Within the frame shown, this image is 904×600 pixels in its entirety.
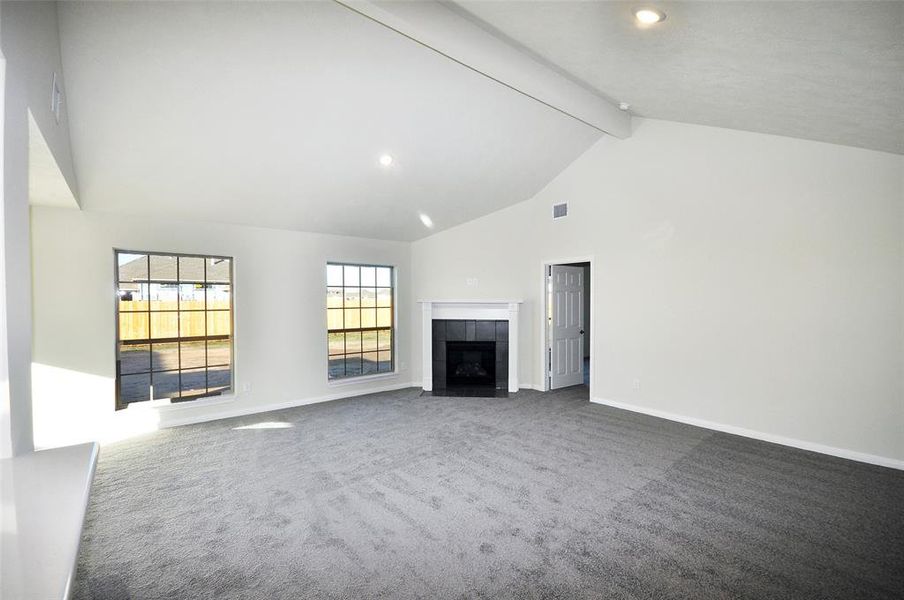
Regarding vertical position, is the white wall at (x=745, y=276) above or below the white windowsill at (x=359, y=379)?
above

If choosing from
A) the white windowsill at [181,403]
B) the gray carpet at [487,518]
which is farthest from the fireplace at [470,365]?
the white windowsill at [181,403]

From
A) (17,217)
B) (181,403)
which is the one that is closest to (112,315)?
(181,403)

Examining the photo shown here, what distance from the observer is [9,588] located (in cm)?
78

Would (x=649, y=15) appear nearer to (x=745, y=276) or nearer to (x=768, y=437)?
(x=745, y=276)

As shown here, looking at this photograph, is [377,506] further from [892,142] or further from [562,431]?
[892,142]

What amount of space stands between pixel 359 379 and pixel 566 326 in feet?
10.8

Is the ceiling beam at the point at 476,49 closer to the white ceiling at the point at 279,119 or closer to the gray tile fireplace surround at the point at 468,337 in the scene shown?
the white ceiling at the point at 279,119

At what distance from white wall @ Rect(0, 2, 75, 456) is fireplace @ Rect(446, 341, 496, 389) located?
5.19m

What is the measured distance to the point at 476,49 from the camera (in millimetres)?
2932

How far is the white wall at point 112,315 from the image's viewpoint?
406 centimetres

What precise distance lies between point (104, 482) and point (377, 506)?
2.30 meters

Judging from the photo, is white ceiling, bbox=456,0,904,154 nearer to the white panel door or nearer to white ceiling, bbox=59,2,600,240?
white ceiling, bbox=59,2,600,240

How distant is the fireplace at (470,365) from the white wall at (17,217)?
17.0ft

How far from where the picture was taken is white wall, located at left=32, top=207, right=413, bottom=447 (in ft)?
13.3
